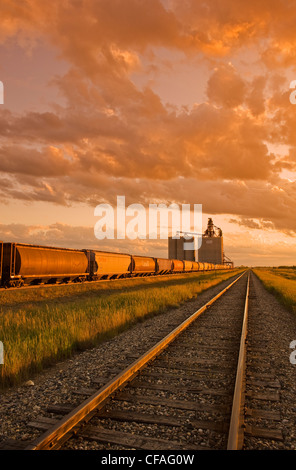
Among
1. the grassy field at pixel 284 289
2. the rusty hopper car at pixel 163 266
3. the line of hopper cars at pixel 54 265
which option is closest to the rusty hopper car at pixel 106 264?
the line of hopper cars at pixel 54 265

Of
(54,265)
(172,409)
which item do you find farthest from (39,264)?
(172,409)

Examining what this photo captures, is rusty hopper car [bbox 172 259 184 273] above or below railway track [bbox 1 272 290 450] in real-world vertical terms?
below

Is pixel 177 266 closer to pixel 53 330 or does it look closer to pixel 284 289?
pixel 284 289

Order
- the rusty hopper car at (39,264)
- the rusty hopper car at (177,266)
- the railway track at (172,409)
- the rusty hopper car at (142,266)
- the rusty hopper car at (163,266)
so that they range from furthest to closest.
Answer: the rusty hopper car at (177,266)
the rusty hopper car at (163,266)
the rusty hopper car at (142,266)
the rusty hopper car at (39,264)
the railway track at (172,409)

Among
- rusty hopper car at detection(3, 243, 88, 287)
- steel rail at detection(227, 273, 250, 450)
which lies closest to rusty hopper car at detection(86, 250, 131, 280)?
rusty hopper car at detection(3, 243, 88, 287)

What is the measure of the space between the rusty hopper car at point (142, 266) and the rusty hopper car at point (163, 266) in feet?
6.44

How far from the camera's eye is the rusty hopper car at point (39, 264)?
16.9 m

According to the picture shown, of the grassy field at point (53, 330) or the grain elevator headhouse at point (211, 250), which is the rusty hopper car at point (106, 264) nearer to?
the grassy field at point (53, 330)

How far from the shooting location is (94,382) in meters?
5.73

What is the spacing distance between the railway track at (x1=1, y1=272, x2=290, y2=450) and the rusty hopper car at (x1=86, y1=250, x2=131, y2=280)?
18.5m

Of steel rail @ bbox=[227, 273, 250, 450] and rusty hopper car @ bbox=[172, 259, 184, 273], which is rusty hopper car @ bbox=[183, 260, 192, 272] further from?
steel rail @ bbox=[227, 273, 250, 450]

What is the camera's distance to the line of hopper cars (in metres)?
16.9

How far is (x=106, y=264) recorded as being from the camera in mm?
27609
